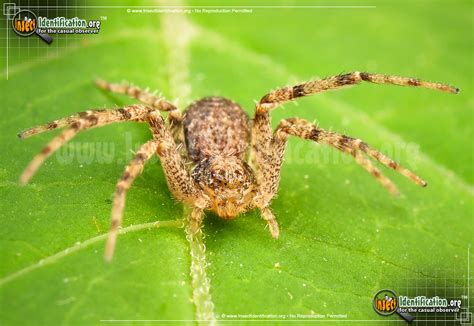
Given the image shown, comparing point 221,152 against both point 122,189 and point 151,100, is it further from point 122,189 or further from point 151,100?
point 122,189

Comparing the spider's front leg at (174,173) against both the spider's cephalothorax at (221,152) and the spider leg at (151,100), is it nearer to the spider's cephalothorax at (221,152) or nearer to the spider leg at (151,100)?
the spider's cephalothorax at (221,152)

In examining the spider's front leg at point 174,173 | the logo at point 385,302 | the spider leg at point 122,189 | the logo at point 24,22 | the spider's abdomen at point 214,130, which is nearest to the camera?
the spider leg at point 122,189

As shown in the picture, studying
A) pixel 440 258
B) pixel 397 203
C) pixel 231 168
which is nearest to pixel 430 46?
pixel 397 203

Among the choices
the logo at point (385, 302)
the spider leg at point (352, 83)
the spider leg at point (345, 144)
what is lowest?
the logo at point (385, 302)

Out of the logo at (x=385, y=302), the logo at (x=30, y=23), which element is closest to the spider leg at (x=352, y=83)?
the logo at (x=385, y=302)

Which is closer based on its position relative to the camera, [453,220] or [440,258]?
[440,258]

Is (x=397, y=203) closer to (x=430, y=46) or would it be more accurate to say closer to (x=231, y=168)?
(x=231, y=168)

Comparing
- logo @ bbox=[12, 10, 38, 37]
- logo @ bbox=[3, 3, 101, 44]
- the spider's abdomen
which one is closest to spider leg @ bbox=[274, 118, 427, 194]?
the spider's abdomen

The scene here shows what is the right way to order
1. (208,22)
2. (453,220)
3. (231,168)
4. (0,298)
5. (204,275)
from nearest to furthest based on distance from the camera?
1. (0,298)
2. (204,275)
3. (231,168)
4. (453,220)
5. (208,22)
